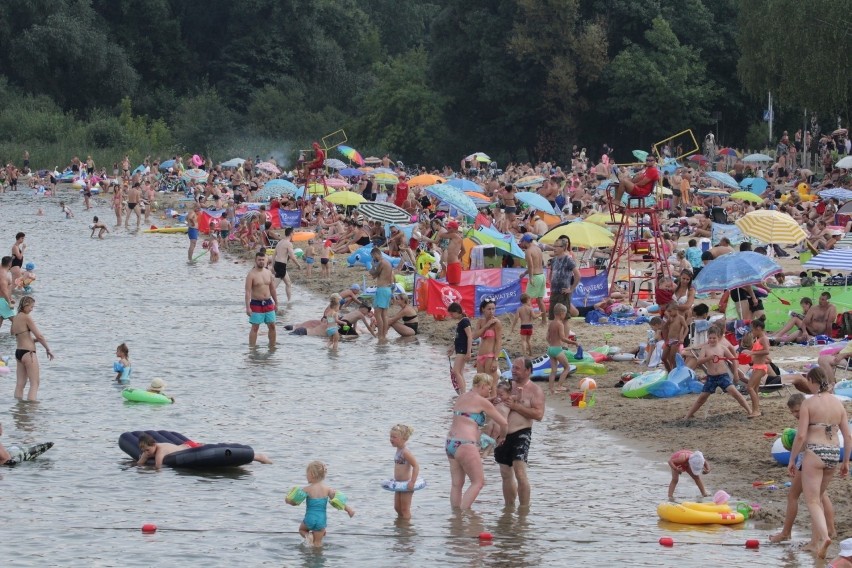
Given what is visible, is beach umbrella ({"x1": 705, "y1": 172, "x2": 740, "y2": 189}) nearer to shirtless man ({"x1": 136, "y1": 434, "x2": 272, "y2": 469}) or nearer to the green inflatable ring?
the green inflatable ring

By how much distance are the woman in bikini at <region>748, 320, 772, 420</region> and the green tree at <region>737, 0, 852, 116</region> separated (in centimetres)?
2010

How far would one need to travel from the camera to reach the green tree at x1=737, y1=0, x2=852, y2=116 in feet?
110

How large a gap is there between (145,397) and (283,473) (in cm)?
389

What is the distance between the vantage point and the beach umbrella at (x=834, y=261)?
17.6 meters

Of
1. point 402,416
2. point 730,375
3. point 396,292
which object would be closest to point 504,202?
point 396,292

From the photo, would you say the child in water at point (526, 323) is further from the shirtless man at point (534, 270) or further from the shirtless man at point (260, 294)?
the shirtless man at point (260, 294)

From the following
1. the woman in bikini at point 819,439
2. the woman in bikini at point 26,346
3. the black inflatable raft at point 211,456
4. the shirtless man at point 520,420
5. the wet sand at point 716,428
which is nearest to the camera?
the woman in bikini at point 819,439

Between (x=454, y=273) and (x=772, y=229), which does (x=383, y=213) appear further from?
(x=772, y=229)

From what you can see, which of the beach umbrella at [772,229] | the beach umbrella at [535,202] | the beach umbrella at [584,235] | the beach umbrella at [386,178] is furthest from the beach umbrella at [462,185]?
the beach umbrella at [772,229]

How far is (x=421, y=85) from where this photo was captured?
2207 inches

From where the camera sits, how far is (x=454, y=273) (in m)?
21.7

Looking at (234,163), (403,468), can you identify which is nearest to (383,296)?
(403,468)

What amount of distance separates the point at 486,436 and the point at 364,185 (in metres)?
28.5

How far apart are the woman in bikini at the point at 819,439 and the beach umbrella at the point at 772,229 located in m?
11.3
